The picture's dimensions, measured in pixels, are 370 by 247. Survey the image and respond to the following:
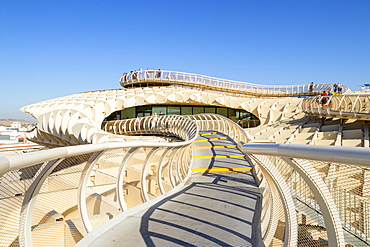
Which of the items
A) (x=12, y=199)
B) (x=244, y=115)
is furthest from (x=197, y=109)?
(x=12, y=199)

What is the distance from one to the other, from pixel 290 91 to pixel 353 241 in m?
33.9

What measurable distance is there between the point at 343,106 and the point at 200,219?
512 inches

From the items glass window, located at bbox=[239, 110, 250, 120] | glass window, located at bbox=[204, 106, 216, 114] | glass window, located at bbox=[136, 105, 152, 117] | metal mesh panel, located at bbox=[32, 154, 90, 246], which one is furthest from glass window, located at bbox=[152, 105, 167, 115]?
metal mesh panel, located at bbox=[32, 154, 90, 246]

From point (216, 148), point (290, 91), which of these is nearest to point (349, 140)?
point (216, 148)

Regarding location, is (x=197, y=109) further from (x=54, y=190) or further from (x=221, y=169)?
Answer: (x=54, y=190)

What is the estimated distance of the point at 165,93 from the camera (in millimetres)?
26594

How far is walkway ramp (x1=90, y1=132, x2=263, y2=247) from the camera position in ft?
9.62

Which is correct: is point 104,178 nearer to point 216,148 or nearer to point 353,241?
point 353,241

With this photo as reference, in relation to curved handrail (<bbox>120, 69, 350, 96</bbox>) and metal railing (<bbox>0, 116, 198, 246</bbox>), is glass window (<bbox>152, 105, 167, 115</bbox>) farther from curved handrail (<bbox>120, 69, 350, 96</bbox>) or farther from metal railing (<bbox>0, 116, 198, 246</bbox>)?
metal railing (<bbox>0, 116, 198, 246</bbox>)

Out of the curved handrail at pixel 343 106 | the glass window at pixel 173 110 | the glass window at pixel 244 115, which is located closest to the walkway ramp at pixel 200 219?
the curved handrail at pixel 343 106

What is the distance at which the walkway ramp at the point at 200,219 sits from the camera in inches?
115

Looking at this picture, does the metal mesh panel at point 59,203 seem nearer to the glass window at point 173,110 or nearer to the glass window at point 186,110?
the glass window at point 173,110

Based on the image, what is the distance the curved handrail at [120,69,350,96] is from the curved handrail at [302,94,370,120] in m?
14.8

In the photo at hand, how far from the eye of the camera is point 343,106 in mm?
13570
